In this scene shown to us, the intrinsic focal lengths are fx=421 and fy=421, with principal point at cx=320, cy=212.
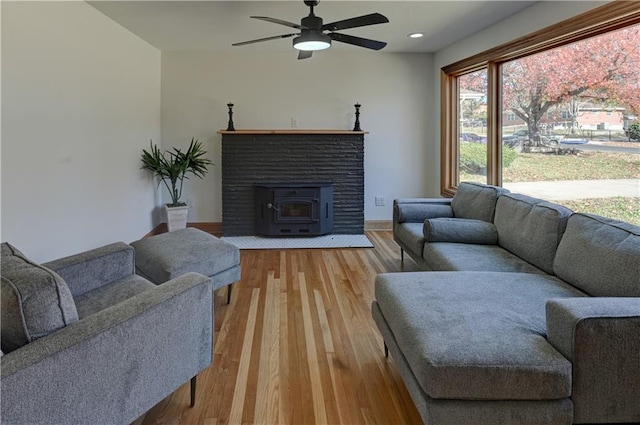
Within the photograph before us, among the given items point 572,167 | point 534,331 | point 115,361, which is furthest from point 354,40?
point 115,361

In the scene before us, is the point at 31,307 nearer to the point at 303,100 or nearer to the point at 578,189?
the point at 578,189

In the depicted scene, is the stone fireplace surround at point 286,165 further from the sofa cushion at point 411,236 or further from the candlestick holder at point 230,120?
the sofa cushion at point 411,236

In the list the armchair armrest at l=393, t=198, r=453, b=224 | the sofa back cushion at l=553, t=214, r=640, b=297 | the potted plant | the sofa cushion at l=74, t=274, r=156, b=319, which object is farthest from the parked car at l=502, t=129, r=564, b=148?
the potted plant

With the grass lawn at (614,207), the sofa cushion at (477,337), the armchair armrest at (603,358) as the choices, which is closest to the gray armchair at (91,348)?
the sofa cushion at (477,337)

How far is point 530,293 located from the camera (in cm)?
212

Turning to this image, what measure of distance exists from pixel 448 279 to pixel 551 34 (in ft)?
7.85

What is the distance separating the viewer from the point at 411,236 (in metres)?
3.72

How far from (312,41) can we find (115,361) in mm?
2606

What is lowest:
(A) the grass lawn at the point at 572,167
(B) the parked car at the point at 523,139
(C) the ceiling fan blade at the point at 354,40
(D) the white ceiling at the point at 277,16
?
(A) the grass lawn at the point at 572,167

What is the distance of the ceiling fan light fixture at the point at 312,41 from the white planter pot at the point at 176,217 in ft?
9.09

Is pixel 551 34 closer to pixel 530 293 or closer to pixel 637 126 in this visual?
pixel 637 126

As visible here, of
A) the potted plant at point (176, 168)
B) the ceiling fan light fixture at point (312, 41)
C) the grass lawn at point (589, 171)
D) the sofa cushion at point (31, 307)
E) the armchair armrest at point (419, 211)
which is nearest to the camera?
the sofa cushion at point (31, 307)

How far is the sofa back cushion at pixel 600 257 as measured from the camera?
1.94 metres

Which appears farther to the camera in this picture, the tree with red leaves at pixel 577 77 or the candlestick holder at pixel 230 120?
the candlestick holder at pixel 230 120
